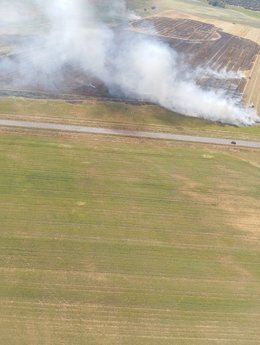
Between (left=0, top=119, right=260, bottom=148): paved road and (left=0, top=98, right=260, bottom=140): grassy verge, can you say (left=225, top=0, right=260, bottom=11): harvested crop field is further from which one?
(left=0, top=119, right=260, bottom=148): paved road

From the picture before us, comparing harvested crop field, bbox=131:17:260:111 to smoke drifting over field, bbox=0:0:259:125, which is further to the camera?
harvested crop field, bbox=131:17:260:111

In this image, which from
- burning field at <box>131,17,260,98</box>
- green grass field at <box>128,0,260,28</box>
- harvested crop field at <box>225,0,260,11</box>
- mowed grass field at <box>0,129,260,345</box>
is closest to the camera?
mowed grass field at <box>0,129,260,345</box>

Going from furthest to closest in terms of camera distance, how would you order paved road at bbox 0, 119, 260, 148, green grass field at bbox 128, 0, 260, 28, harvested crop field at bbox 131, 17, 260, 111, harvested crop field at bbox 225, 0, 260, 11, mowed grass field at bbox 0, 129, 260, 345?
harvested crop field at bbox 225, 0, 260, 11, green grass field at bbox 128, 0, 260, 28, harvested crop field at bbox 131, 17, 260, 111, paved road at bbox 0, 119, 260, 148, mowed grass field at bbox 0, 129, 260, 345

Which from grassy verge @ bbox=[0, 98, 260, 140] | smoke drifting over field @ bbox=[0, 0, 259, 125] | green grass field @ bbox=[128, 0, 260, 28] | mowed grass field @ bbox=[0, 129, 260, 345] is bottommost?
mowed grass field @ bbox=[0, 129, 260, 345]

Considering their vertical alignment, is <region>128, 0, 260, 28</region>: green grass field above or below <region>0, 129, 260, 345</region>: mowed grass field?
above

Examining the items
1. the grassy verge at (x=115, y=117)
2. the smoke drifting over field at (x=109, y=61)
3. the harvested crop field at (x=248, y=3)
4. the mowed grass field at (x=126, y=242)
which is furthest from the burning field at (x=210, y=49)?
the harvested crop field at (x=248, y=3)

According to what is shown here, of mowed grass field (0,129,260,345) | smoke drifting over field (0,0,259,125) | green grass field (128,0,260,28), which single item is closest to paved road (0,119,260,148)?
mowed grass field (0,129,260,345)

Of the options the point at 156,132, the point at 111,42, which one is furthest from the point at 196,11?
the point at 156,132

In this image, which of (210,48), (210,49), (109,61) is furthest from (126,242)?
(210,48)
